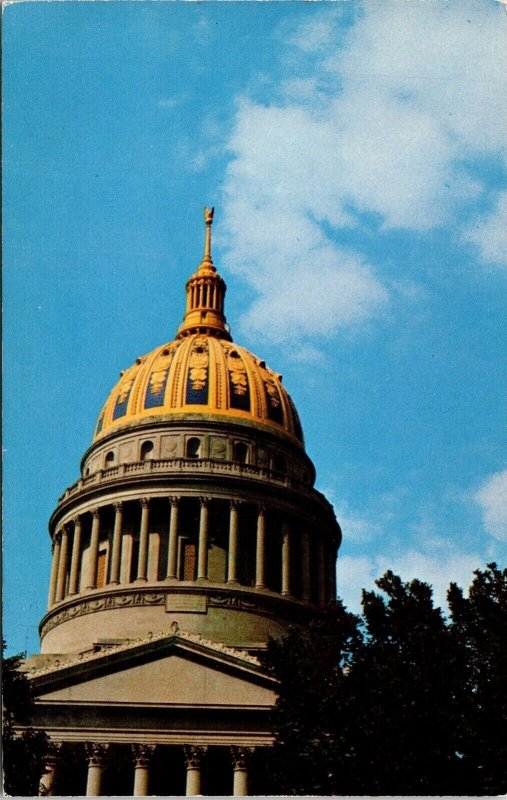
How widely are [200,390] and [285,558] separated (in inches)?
481

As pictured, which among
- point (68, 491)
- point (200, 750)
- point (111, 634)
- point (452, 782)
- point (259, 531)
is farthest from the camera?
point (68, 491)

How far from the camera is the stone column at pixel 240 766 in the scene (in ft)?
158

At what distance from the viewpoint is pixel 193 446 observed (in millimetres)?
72438

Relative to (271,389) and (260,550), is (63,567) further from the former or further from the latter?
(271,389)

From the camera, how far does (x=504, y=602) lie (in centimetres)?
3809

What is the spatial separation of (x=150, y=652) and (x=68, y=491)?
2430cm

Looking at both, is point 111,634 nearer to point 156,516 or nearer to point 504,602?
point 156,516

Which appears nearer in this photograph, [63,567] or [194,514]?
[194,514]

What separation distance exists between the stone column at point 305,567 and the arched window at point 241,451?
19.5 ft

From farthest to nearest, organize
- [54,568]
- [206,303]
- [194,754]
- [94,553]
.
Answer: [206,303] → [54,568] → [94,553] → [194,754]

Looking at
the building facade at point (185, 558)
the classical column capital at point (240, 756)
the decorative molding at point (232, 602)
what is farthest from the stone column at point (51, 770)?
the decorative molding at point (232, 602)

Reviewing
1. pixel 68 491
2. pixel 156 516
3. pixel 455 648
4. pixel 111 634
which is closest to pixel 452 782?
pixel 455 648

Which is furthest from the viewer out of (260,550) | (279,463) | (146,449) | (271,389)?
(271,389)

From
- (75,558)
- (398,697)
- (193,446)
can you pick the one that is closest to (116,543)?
(75,558)
